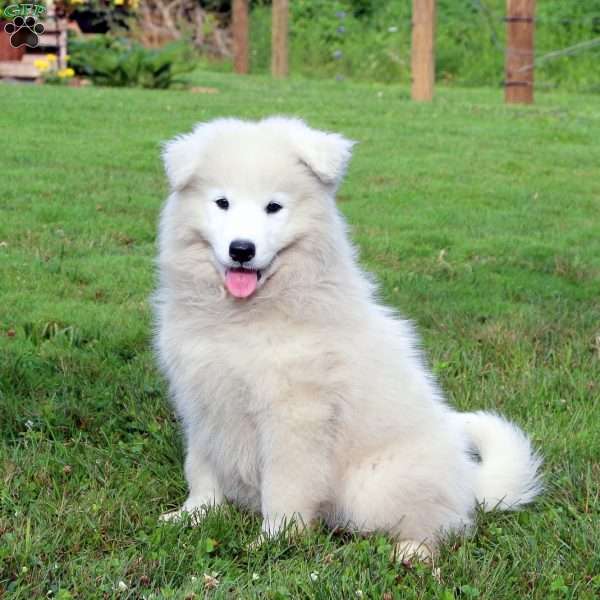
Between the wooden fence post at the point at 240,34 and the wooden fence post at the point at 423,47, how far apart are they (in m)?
4.53

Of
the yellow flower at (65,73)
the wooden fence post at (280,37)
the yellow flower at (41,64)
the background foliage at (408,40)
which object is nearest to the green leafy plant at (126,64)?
the yellow flower at (65,73)

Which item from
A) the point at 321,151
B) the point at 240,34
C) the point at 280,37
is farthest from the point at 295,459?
the point at 240,34

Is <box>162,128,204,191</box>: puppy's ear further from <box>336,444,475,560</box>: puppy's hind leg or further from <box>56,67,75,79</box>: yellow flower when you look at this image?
<box>56,67,75,79</box>: yellow flower

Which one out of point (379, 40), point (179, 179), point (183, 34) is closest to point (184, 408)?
point (179, 179)

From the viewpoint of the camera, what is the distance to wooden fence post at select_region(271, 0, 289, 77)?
573 inches

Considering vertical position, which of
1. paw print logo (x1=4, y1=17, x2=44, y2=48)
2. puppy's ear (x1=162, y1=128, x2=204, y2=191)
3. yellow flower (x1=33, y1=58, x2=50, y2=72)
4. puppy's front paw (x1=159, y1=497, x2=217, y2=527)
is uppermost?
paw print logo (x1=4, y1=17, x2=44, y2=48)

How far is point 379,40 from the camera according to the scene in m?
17.1

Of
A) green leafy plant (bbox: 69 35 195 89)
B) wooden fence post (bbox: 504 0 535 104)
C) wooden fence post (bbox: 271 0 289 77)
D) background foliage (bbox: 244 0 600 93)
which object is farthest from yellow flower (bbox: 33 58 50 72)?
background foliage (bbox: 244 0 600 93)

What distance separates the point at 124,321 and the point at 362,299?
5.81 feet

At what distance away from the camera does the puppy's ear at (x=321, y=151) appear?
2918mm

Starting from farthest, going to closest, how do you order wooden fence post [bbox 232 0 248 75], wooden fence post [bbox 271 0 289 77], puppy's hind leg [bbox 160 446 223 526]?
wooden fence post [bbox 232 0 248 75], wooden fence post [bbox 271 0 289 77], puppy's hind leg [bbox 160 446 223 526]

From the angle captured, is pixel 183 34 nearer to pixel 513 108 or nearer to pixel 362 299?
pixel 513 108

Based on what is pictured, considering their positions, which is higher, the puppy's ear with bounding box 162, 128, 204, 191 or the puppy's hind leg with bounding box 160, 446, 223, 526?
the puppy's ear with bounding box 162, 128, 204, 191

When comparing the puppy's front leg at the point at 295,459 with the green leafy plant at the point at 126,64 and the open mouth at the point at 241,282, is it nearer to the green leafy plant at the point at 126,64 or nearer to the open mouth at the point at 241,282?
the open mouth at the point at 241,282
